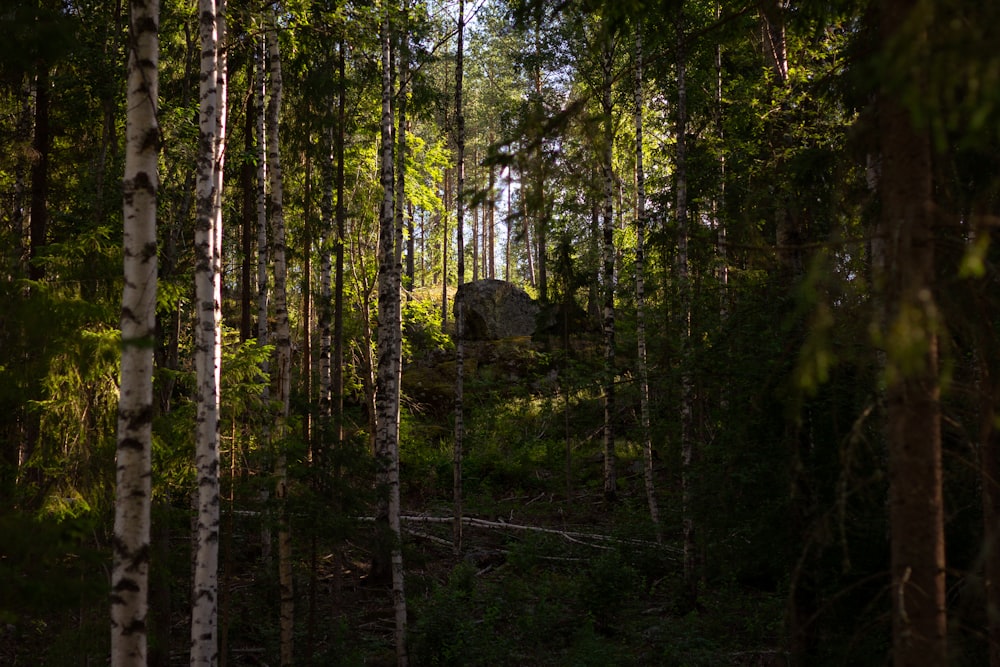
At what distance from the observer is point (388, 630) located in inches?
465

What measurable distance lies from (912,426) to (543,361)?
15.2 m

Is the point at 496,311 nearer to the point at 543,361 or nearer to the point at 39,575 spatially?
the point at 543,361

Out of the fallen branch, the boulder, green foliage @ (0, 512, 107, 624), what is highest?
the boulder

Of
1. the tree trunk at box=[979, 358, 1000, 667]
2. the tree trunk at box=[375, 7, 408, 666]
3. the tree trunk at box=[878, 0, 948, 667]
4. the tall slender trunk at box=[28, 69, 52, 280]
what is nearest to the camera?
the tree trunk at box=[878, 0, 948, 667]

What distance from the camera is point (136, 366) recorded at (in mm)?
5559

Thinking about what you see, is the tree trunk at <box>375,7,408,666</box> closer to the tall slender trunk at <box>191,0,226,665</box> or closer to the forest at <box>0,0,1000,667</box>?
the forest at <box>0,0,1000,667</box>

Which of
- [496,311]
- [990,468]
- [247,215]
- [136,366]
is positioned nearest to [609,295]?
[247,215]

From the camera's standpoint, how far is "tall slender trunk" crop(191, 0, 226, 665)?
744 centimetres

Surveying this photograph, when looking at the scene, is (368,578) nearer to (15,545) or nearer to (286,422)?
(286,422)

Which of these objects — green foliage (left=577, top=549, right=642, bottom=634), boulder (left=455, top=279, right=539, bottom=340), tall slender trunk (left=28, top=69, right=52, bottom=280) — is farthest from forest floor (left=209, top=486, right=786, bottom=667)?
boulder (left=455, top=279, right=539, bottom=340)

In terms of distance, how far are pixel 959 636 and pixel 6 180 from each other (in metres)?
17.0

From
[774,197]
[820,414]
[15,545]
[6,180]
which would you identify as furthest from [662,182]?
[15,545]

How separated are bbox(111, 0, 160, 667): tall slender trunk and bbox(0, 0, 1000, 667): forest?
2cm

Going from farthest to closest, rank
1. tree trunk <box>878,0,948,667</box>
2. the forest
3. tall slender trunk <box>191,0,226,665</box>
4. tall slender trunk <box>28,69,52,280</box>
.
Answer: tall slender trunk <box>28,69,52,280</box> → tall slender trunk <box>191,0,226,665</box> → the forest → tree trunk <box>878,0,948,667</box>
